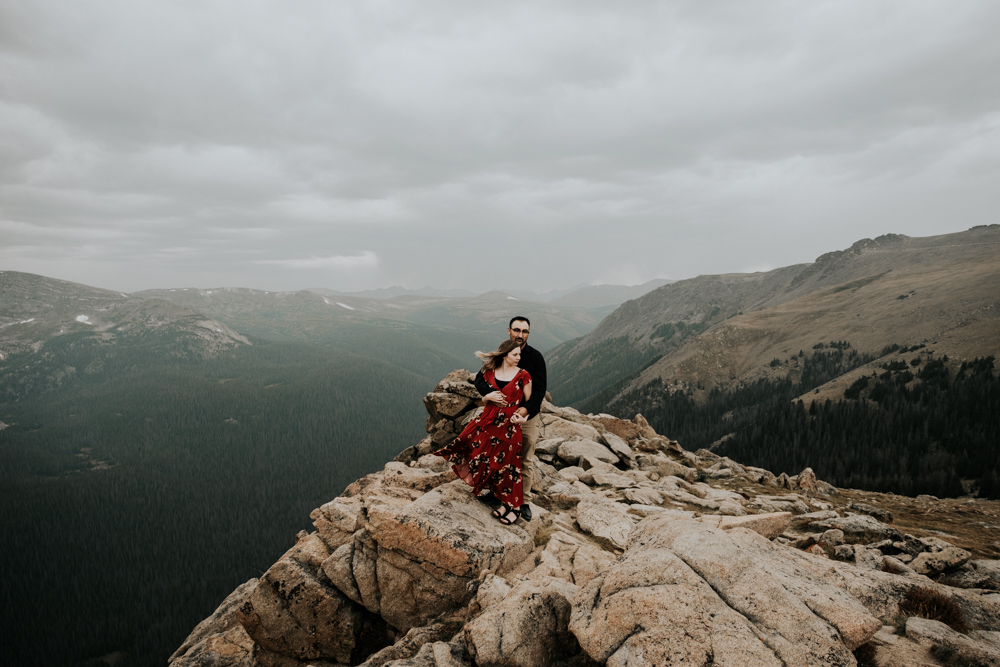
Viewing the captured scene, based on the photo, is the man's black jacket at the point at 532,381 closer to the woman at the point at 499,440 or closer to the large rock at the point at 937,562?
the woman at the point at 499,440

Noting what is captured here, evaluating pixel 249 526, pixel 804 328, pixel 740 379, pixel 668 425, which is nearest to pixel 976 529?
pixel 668 425

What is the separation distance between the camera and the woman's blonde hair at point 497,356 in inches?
486

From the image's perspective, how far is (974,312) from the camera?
121m

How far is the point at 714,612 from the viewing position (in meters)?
7.28

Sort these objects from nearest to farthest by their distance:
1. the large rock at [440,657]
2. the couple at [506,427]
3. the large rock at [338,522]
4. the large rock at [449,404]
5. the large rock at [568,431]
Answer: the large rock at [440,657], the couple at [506,427], the large rock at [338,522], the large rock at [449,404], the large rock at [568,431]

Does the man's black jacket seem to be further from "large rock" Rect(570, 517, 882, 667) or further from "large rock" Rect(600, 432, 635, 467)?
"large rock" Rect(600, 432, 635, 467)

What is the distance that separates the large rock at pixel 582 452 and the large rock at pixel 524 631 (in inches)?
643

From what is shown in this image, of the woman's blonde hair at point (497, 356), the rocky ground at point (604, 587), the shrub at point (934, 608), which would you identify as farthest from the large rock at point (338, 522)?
the shrub at point (934, 608)

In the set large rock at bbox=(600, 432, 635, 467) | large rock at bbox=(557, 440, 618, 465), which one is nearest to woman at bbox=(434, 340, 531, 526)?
large rock at bbox=(557, 440, 618, 465)

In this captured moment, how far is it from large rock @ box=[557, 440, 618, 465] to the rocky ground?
1878 mm

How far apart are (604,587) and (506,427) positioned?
207 inches

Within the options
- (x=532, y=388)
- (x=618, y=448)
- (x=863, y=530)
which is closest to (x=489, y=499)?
(x=532, y=388)

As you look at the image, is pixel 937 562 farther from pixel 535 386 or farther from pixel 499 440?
pixel 499 440

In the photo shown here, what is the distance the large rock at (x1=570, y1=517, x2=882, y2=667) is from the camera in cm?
679
